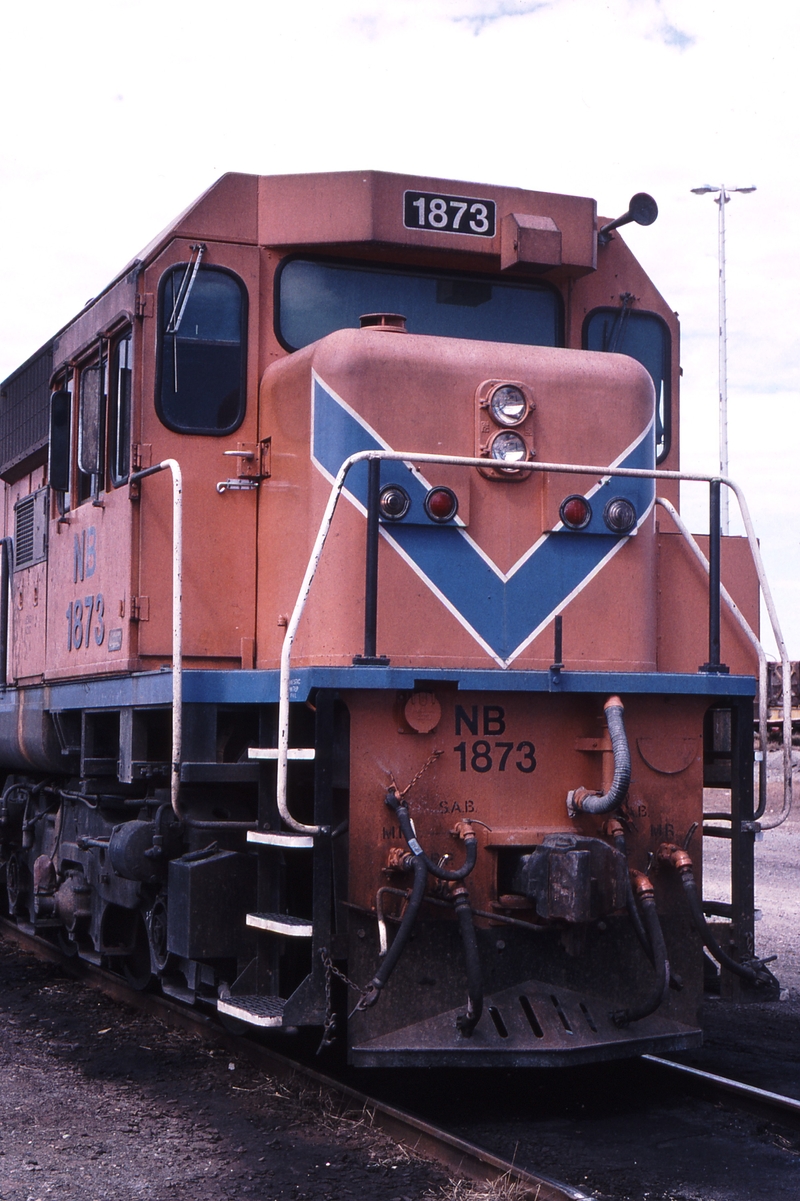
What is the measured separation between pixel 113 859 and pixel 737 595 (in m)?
3.13

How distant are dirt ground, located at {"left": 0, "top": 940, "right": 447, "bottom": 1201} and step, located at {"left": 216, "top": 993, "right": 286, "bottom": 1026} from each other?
1.40 ft

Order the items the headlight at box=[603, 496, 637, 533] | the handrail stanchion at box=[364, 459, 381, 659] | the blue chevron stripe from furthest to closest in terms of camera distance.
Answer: the headlight at box=[603, 496, 637, 533] < the blue chevron stripe < the handrail stanchion at box=[364, 459, 381, 659]

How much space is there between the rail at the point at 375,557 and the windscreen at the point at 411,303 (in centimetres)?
92

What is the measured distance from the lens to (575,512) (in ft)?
19.1

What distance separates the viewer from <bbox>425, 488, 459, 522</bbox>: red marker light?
560cm

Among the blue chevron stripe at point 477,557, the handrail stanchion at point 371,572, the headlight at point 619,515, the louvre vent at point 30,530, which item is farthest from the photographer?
the louvre vent at point 30,530

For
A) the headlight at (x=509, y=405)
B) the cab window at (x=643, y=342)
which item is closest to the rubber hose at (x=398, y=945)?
the headlight at (x=509, y=405)

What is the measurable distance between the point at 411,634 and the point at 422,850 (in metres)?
0.88

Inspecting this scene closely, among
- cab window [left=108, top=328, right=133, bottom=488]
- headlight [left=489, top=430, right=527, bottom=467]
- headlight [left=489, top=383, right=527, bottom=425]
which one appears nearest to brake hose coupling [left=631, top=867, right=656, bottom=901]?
headlight [left=489, top=430, right=527, bottom=467]

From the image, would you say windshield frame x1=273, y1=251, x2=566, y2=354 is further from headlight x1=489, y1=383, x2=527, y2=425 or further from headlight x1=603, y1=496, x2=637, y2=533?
headlight x1=603, y1=496, x2=637, y2=533

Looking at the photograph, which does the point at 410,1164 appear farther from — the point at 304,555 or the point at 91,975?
the point at 91,975

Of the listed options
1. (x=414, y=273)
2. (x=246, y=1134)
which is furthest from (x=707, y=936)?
(x=414, y=273)

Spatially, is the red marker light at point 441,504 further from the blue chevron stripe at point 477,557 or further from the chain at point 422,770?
the chain at point 422,770

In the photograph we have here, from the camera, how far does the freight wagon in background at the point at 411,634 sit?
5250 mm
